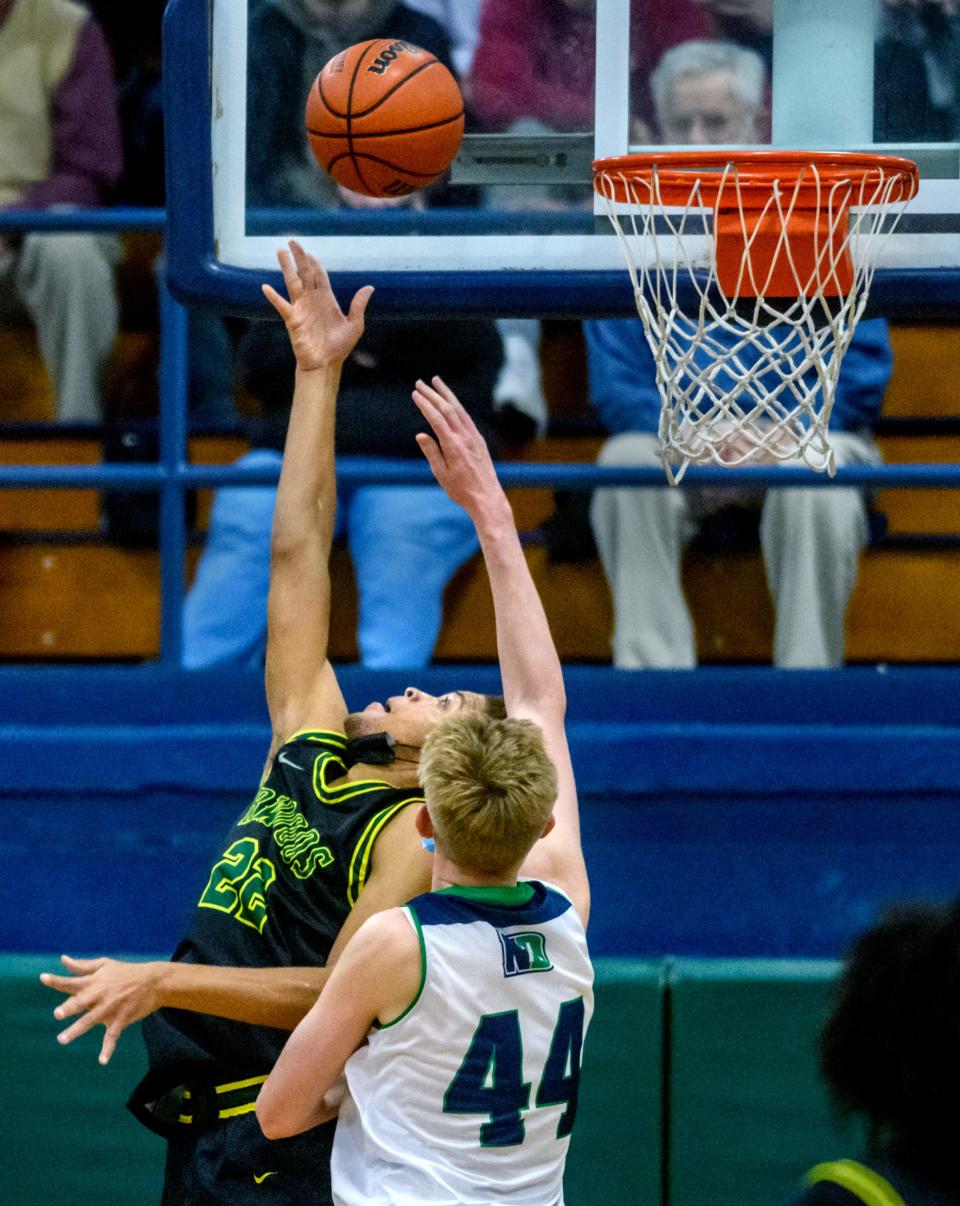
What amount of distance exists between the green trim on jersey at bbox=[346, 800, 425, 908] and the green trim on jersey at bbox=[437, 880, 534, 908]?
0.46 m

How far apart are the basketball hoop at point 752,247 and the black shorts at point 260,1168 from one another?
4.73ft

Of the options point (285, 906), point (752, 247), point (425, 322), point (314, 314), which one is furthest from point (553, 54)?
point (285, 906)

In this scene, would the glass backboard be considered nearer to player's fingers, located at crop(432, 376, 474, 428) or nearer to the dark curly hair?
player's fingers, located at crop(432, 376, 474, 428)

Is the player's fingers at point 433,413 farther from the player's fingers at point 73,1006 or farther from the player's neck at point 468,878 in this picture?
the player's fingers at point 73,1006

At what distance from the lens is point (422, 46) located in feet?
11.7

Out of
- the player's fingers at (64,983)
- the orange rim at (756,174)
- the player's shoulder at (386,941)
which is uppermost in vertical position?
the orange rim at (756,174)

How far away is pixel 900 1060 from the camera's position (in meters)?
1.53

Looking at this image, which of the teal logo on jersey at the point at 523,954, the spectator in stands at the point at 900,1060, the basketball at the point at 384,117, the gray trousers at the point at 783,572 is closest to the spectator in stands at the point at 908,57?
the basketball at the point at 384,117

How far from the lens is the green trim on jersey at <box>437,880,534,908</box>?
97.3 inches

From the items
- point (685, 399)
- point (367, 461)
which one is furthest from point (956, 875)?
point (367, 461)

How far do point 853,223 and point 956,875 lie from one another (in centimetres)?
176

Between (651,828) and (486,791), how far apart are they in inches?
78.2

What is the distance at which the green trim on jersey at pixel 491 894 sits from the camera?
2.47 meters

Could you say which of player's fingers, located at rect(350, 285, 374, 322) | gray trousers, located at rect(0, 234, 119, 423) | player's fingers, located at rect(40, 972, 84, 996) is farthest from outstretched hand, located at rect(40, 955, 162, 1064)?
gray trousers, located at rect(0, 234, 119, 423)
